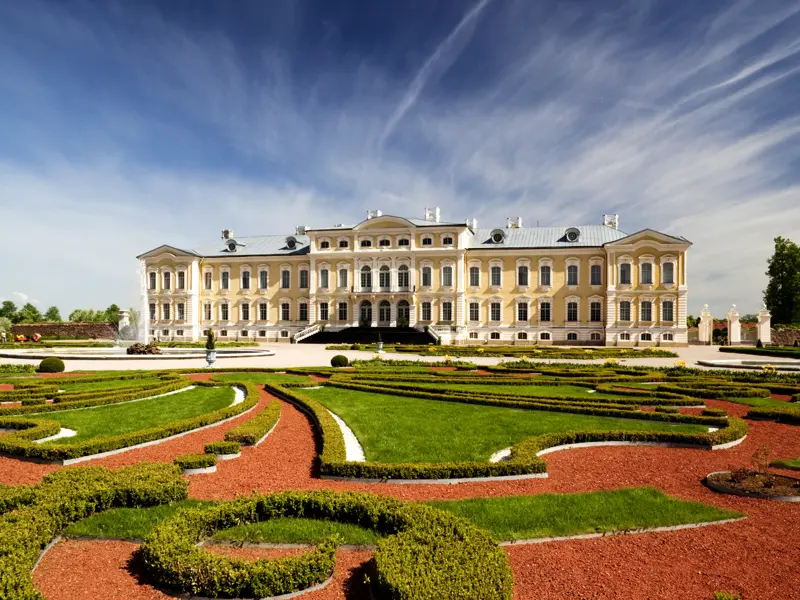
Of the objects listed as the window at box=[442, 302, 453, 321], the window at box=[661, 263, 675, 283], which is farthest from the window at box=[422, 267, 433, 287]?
the window at box=[661, 263, 675, 283]

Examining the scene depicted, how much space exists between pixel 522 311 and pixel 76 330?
42290mm

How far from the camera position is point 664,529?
5.29 metres

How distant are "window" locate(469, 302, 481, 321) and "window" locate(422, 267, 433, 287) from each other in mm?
3942

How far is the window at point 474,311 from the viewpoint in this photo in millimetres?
41719

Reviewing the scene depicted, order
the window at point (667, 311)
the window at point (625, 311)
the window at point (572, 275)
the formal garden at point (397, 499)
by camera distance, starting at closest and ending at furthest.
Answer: the formal garden at point (397, 499)
the window at point (667, 311)
the window at point (625, 311)
the window at point (572, 275)

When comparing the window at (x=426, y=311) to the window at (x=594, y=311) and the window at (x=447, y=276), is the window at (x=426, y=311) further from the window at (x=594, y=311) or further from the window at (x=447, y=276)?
the window at (x=594, y=311)

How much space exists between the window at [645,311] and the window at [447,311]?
48.5 feet

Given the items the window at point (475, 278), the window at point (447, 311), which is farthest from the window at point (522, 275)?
the window at point (447, 311)

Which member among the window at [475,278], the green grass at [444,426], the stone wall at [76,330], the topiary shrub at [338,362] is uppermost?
the window at [475,278]

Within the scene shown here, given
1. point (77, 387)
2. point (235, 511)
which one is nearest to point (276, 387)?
point (77, 387)

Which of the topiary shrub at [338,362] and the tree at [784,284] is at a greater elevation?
the tree at [784,284]

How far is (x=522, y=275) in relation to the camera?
41281 mm

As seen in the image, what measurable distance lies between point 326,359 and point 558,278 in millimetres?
22896

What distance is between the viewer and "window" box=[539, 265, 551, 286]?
40.8 metres
